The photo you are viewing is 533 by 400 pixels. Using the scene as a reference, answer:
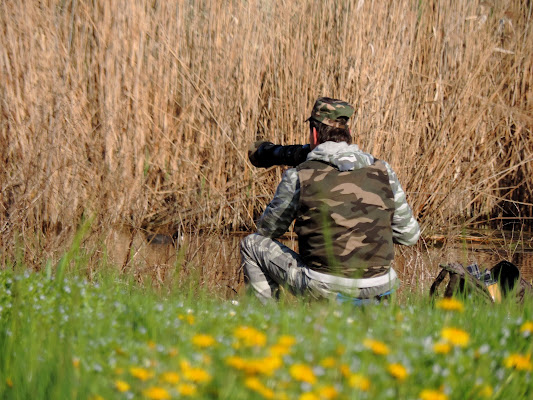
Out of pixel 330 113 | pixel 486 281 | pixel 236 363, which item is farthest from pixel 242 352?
pixel 486 281

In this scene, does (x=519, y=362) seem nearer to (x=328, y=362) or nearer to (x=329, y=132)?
(x=328, y=362)

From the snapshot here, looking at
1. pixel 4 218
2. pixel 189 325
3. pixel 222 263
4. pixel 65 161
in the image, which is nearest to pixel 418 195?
pixel 222 263

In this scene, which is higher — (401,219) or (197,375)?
(197,375)

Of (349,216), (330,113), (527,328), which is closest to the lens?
(527,328)

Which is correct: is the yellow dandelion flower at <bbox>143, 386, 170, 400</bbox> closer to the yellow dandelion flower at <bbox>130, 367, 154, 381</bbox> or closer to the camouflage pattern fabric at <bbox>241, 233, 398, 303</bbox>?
the yellow dandelion flower at <bbox>130, 367, 154, 381</bbox>

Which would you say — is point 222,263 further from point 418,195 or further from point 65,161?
point 418,195

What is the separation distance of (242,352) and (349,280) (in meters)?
1.16

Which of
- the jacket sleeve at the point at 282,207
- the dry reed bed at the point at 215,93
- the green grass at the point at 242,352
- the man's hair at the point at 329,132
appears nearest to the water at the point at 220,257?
the dry reed bed at the point at 215,93

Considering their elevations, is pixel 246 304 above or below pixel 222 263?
above

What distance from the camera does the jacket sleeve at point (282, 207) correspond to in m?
2.77

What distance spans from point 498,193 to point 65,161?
9.57 feet

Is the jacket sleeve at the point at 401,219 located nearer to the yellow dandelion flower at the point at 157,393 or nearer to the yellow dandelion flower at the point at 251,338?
the yellow dandelion flower at the point at 251,338

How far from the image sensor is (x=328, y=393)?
1.31 meters

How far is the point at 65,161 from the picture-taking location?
3.71m
